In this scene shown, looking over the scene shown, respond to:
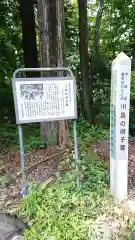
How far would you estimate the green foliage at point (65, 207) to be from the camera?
2455 mm

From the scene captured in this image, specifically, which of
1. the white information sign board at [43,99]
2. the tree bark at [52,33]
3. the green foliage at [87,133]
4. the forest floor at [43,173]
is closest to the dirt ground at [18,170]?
the forest floor at [43,173]

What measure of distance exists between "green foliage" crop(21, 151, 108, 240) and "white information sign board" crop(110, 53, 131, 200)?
26 centimetres

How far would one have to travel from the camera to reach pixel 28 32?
6.91 m

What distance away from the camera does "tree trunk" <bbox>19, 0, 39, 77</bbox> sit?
6.77 m

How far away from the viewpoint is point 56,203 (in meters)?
2.67

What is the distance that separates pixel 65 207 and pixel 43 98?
3.98 ft

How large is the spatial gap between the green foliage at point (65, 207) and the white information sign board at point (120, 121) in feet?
0.84

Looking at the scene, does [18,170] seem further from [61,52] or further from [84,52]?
[84,52]

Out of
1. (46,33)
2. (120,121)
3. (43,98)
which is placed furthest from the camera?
(46,33)

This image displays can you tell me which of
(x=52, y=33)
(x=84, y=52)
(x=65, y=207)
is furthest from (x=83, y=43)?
(x=65, y=207)

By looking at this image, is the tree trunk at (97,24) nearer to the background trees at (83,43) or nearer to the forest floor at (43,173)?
the background trees at (83,43)

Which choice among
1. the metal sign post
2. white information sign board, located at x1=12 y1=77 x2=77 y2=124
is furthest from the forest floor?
white information sign board, located at x1=12 y1=77 x2=77 y2=124

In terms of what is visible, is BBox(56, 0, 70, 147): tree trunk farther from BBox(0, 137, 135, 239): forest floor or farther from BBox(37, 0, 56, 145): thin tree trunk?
BBox(0, 137, 135, 239): forest floor

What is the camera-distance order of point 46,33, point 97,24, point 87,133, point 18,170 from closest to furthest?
point 18,170, point 46,33, point 87,133, point 97,24
